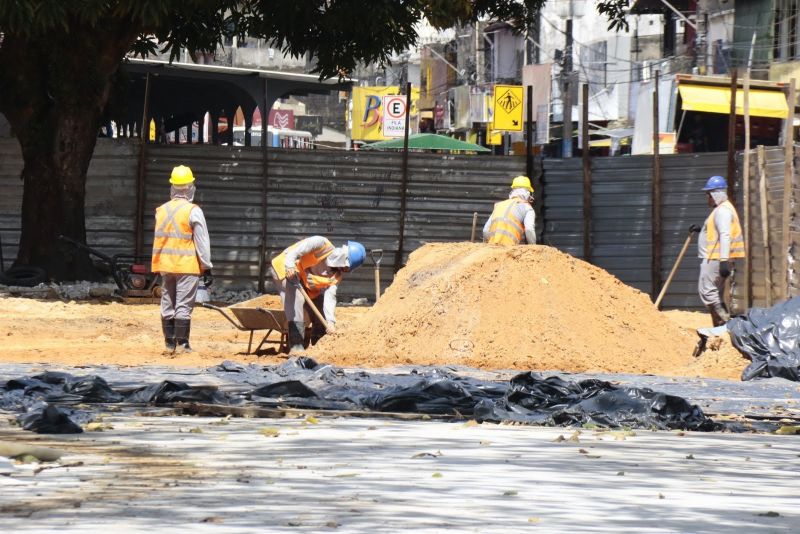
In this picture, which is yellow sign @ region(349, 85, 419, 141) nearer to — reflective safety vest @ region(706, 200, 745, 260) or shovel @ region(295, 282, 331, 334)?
reflective safety vest @ region(706, 200, 745, 260)

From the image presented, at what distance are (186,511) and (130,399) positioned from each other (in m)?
4.96

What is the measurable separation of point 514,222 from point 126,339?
4.46m

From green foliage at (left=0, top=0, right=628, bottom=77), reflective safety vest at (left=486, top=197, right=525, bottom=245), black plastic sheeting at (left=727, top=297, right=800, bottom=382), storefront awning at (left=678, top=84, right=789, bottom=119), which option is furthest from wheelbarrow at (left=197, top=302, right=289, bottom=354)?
storefront awning at (left=678, top=84, right=789, bottom=119)

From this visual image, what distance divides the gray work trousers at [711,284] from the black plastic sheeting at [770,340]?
3672 millimetres

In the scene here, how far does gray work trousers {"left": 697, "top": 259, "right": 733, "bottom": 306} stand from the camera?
1811 cm

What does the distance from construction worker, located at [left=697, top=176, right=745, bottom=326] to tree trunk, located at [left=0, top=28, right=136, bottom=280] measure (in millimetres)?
8546

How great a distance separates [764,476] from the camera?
750 cm

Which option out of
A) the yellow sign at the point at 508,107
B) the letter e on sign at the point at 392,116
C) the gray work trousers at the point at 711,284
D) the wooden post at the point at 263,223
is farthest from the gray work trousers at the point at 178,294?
the letter e on sign at the point at 392,116

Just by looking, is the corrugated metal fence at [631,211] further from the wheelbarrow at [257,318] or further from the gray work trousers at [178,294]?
the gray work trousers at [178,294]

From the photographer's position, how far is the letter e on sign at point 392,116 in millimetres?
48688

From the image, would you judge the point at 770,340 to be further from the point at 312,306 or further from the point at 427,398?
the point at 427,398

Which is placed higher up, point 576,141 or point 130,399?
point 576,141

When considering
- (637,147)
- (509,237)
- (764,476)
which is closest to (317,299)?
(509,237)

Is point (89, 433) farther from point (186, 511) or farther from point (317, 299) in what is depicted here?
point (317, 299)
